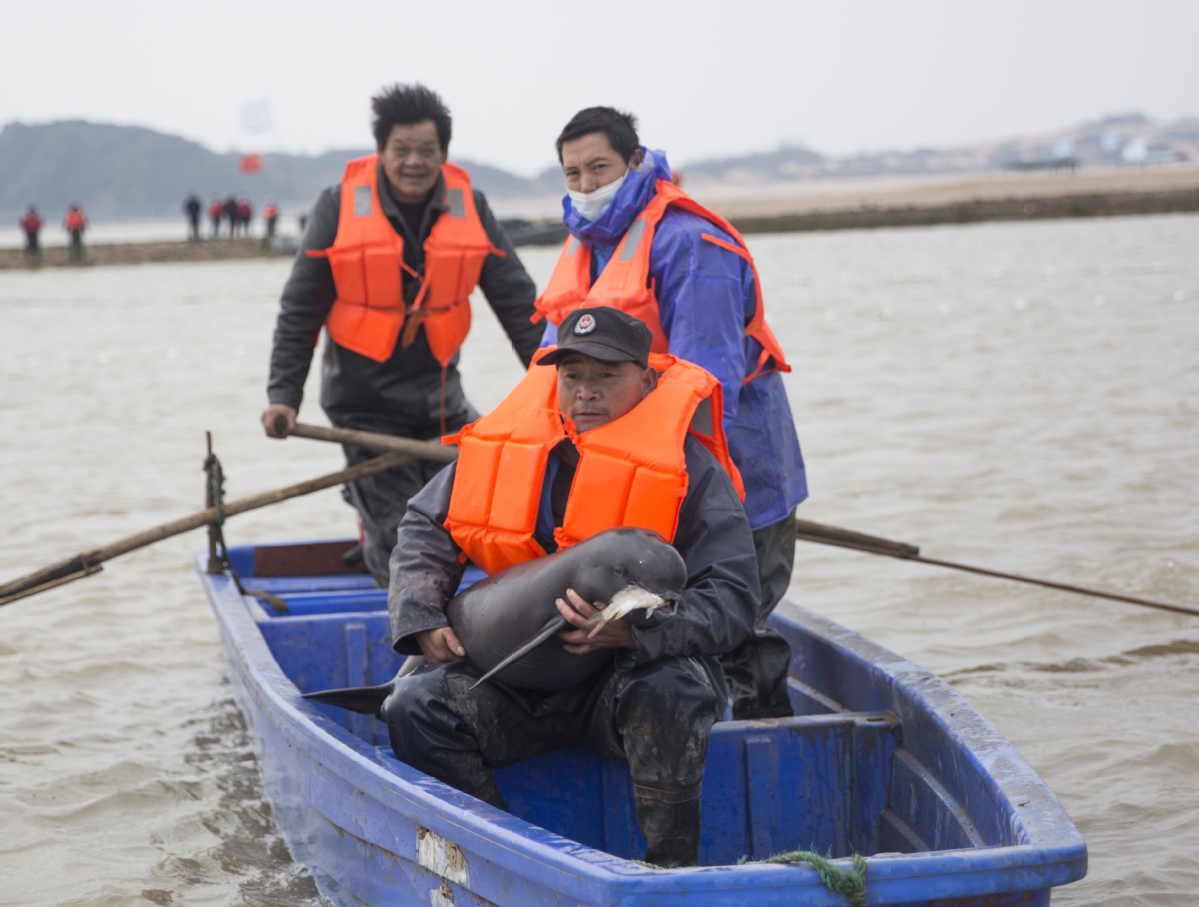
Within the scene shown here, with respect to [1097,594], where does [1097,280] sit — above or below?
above

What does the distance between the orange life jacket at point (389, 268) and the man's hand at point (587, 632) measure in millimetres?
2662

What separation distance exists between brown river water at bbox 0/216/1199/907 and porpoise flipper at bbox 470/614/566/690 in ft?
4.82

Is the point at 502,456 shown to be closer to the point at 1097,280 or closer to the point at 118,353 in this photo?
the point at 118,353

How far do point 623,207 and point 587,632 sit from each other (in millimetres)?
1399

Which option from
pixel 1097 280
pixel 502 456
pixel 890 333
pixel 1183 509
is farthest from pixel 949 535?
pixel 1097 280

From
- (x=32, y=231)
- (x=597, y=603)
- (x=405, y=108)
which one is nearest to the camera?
(x=597, y=603)

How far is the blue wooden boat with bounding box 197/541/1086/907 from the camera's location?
8.14 ft

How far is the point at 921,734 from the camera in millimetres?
→ 3449

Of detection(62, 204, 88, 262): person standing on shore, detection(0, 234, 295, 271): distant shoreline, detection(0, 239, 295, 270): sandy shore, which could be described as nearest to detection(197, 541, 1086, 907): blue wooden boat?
detection(0, 234, 295, 271): distant shoreline

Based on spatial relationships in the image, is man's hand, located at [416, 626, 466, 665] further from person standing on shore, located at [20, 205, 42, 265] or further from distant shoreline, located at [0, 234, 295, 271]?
person standing on shore, located at [20, 205, 42, 265]

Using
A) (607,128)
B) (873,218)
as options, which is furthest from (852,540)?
(873,218)

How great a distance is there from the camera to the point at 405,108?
499cm

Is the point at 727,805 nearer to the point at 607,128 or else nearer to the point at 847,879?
the point at 847,879

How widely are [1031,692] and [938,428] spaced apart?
598cm
